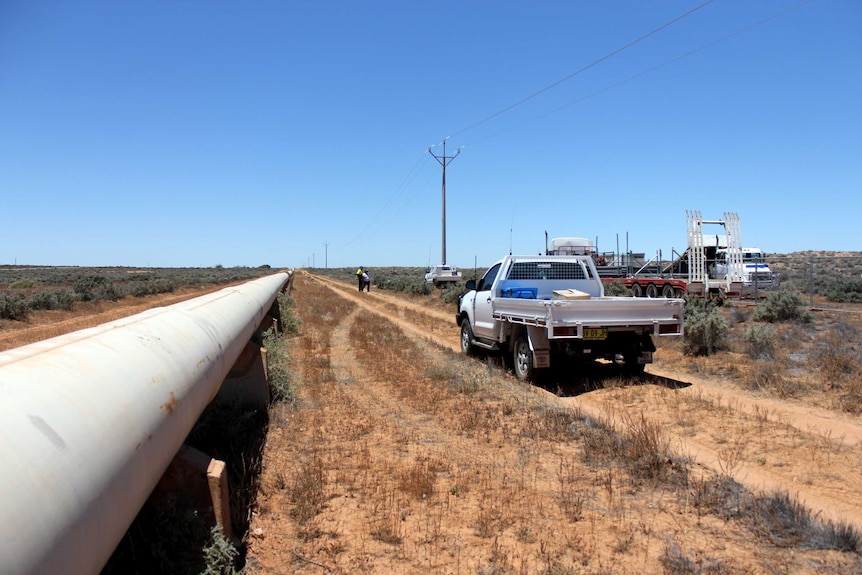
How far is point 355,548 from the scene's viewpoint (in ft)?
13.4

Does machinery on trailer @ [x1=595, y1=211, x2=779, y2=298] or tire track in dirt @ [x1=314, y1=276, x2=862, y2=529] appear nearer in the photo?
tire track in dirt @ [x1=314, y1=276, x2=862, y2=529]

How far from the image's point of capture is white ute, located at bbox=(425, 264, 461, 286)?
40656 mm

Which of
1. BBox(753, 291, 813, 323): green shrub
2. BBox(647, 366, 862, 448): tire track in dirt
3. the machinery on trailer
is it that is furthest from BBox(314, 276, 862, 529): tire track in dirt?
the machinery on trailer

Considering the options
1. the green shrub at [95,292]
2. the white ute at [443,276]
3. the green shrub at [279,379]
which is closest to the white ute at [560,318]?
the green shrub at [279,379]

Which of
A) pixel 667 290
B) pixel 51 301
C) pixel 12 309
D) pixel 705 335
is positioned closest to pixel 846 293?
pixel 667 290

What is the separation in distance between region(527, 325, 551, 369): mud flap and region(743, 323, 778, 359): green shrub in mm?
4531

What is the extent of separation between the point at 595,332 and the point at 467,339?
436 cm

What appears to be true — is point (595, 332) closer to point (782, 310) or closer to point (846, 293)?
point (782, 310)

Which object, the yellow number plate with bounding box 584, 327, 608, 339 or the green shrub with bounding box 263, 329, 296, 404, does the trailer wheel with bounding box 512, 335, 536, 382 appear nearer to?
the yellow number plate with bounding box 584, 327, 608, 339

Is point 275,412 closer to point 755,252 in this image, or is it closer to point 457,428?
point 457,428

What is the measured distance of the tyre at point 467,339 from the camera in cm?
1276

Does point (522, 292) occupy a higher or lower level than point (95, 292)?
higher

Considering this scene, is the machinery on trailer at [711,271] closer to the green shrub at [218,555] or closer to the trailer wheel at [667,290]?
the trailer wheel at [667,290]

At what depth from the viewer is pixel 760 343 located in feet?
37.6
